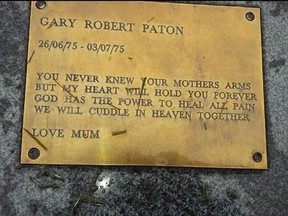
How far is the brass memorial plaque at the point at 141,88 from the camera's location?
2084 millimetres

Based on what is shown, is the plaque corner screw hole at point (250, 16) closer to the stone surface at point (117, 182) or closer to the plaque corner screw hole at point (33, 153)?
the stone surface at point (117, 182)

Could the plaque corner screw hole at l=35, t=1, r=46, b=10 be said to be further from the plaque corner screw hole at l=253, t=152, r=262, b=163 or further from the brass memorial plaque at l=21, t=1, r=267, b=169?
the plaque corner screw hole at l=253, t=152, r=262, b=163

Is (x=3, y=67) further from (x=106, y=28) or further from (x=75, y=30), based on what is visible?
(x=106, y=28)

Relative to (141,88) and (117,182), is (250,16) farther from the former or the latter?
(117,182)

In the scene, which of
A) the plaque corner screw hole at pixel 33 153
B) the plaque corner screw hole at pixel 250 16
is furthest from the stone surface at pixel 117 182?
the plaque corner screw hole at pixel 250 16

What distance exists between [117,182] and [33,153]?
40 centimetres

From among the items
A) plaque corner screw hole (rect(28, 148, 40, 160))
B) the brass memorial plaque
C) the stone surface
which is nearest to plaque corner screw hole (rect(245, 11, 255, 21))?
the brass memorial plaque

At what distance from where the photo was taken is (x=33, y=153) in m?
2.05

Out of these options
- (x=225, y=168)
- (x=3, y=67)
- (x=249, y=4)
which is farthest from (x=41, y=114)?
(x=249, y=4)

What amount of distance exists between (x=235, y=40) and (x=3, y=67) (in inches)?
44.5

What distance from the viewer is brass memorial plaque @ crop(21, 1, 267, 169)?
2.08 meters

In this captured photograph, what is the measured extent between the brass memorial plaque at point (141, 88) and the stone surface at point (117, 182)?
55mm

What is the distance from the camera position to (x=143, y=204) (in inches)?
81.7

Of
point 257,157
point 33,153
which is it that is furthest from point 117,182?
point 257,157
